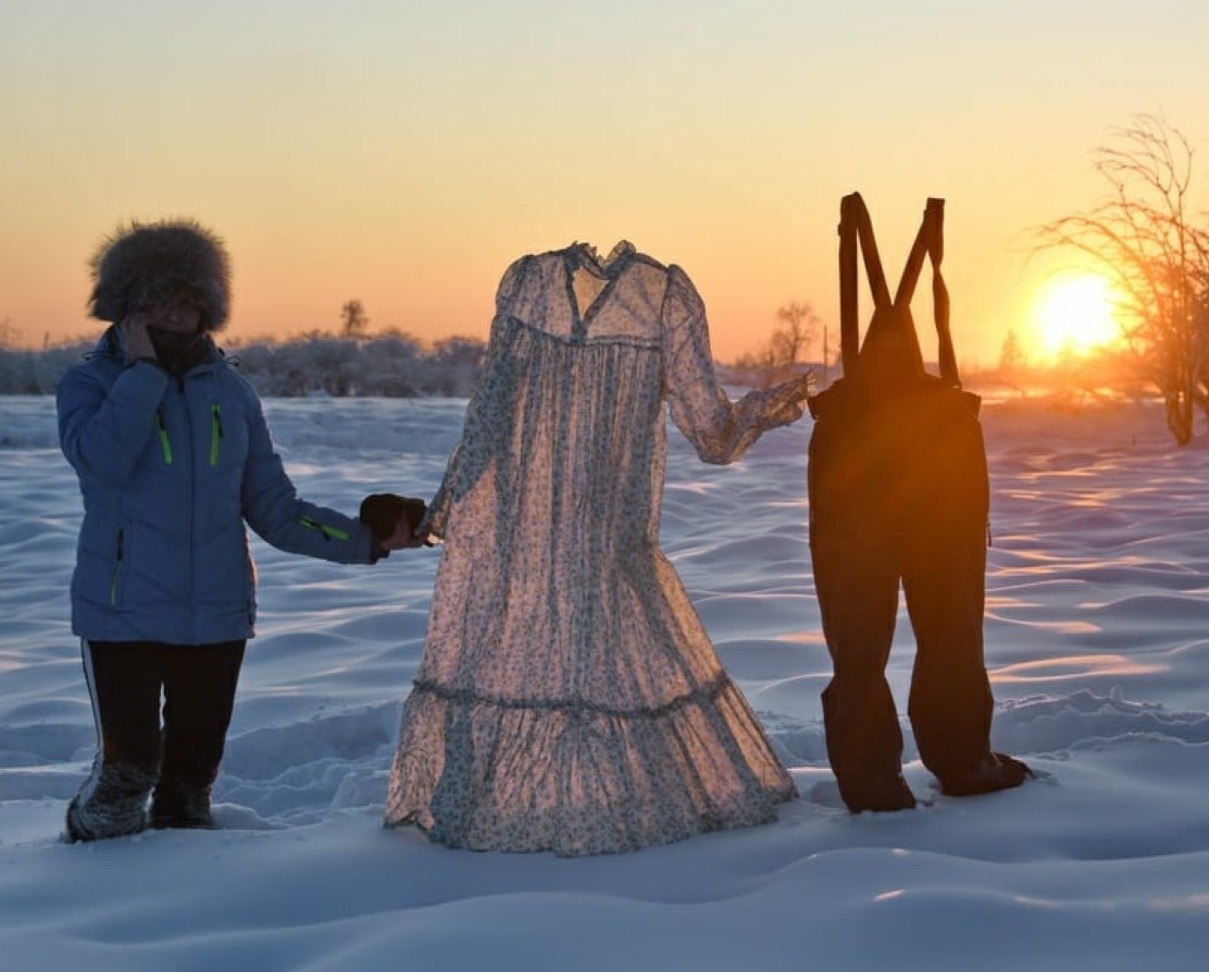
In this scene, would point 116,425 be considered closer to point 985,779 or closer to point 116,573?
point 116,573

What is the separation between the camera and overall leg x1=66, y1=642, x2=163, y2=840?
11.6ft

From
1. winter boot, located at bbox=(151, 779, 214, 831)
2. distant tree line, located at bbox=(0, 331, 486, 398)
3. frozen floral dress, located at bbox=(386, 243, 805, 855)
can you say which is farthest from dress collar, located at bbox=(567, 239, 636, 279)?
distant tree line, located at bbox=(0, 331, 486, 398)

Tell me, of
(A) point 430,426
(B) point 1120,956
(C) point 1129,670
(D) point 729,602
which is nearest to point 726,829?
(B) point 1120,956

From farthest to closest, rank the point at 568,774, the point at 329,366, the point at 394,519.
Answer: the point at 329,366 < the point at 394,519 < the point at 568,774

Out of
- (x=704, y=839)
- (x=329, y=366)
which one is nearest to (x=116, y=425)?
(x=704, y=839)

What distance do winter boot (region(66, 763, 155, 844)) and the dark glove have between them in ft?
2.57

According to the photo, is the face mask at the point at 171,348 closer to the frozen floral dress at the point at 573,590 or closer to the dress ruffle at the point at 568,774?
the frozen floral dress at the point at 573,590

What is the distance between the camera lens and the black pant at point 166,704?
3.56 m

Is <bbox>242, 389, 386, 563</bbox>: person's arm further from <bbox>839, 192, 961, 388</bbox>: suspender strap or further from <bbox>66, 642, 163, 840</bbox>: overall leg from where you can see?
<bbox>839, 192, 961, 388</bbox>: suspender strap

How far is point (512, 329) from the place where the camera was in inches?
132

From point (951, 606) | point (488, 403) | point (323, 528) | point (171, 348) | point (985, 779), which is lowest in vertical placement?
point (985, 779)

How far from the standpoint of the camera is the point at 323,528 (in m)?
3.86

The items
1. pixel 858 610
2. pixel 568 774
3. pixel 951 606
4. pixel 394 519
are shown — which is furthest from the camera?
pixel 394 519

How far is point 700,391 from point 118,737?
1549mm
